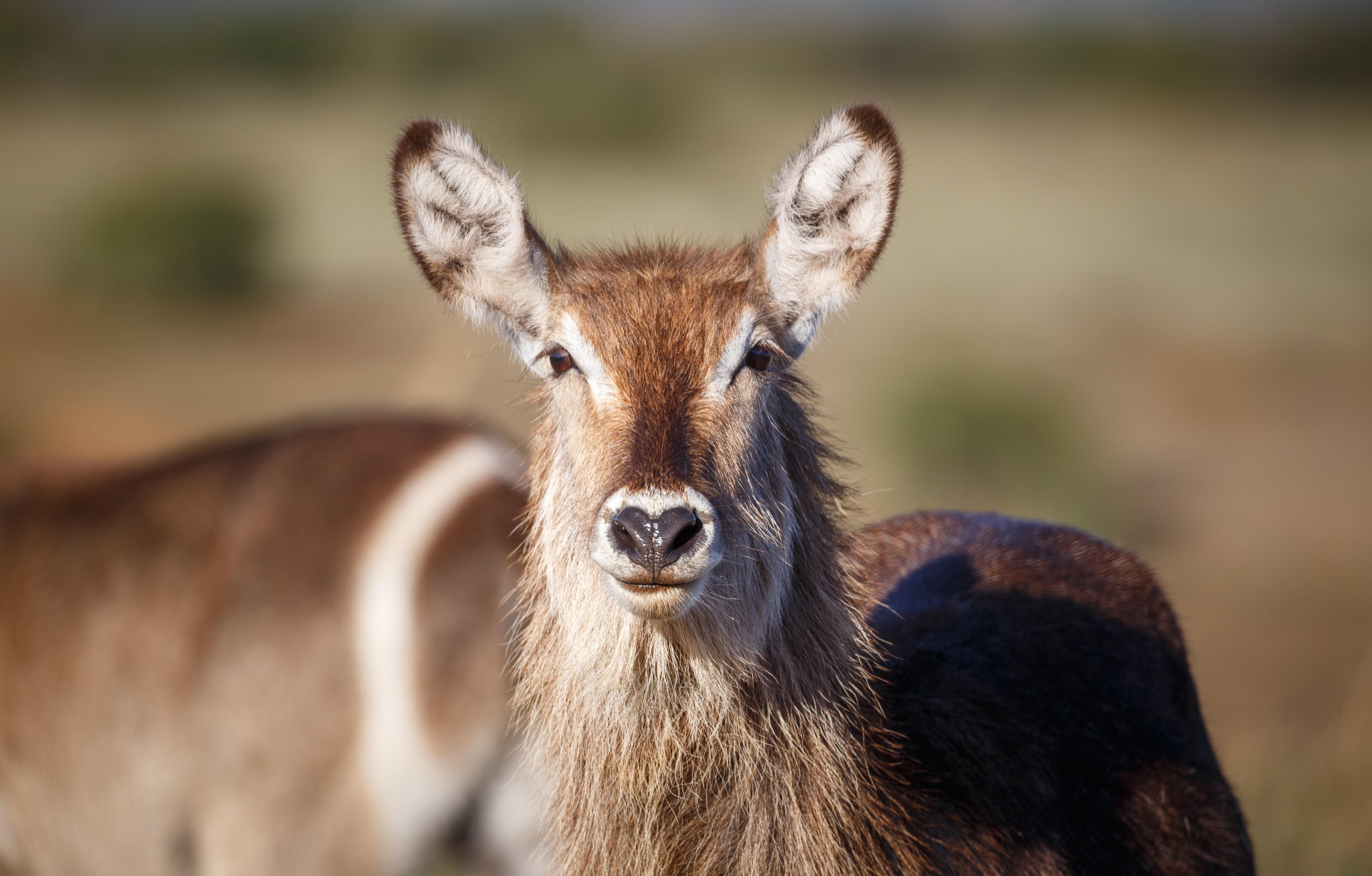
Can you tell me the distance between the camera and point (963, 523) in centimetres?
340

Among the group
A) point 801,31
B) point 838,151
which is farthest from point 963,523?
point 801,31

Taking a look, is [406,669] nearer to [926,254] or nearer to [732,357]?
[732,357]

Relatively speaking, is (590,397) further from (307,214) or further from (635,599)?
(307,214)

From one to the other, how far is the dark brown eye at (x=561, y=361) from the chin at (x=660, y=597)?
51 centimetres

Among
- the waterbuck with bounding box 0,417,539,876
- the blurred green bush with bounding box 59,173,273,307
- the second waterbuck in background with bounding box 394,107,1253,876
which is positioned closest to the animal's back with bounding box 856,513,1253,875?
the second waterbuck in background with bounding box 394,107,1253,876

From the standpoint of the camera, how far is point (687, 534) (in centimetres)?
212

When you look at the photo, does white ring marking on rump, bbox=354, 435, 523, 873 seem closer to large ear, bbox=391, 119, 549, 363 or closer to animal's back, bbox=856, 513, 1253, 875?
large ear, bbox=391, 119, 549, 363

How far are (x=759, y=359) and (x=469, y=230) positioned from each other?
700 millimetres

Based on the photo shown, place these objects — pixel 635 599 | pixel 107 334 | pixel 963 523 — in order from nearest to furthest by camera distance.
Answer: pixel 635 599
pixel 963 523
pixel 107 334

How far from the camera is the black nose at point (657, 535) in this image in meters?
2.09

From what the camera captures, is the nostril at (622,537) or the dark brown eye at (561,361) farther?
the dark brown eye at (561,361)

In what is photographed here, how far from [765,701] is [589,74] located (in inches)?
1279

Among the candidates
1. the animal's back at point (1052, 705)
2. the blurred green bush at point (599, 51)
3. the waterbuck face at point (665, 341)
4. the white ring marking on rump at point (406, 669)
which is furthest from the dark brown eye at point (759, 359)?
the blurred green bush at point (599, 51)

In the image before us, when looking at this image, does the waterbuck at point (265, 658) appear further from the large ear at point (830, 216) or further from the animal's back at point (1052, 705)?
the large ear at point (830, 216)
